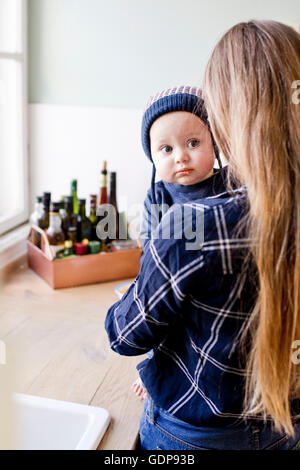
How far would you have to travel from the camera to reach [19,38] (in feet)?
5.98

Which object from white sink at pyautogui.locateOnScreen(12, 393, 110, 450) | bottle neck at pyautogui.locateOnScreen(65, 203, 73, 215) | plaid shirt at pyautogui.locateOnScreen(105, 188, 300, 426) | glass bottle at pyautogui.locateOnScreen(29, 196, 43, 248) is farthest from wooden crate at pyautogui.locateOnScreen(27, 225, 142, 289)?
plaid shirt at pyautogui.locateOnScreen(105, 188, 300, 426)

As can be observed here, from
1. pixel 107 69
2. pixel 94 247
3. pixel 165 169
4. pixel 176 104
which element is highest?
pixel 107 69

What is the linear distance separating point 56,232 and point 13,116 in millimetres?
588

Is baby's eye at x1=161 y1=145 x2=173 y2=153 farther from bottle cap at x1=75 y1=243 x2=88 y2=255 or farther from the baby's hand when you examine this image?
bottle cap at x1=75 y1=243 x2=88 y2=255

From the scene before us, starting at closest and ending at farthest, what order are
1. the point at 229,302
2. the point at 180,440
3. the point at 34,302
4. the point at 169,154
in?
the point at 229,302
the point at 180,440
the point at 169,154
the point at 34,302

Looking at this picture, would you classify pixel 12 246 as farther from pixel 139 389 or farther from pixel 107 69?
pixel 139 389

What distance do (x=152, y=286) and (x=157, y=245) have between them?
0.06 m

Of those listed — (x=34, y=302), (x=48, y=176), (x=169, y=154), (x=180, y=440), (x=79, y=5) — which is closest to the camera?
(x=180, y=440)

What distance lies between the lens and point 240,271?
0.62 m

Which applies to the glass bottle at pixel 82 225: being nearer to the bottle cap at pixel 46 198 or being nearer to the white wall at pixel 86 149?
the bottle cap at pixel 46 198

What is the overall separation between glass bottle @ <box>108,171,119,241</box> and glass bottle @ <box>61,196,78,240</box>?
0.47 feet

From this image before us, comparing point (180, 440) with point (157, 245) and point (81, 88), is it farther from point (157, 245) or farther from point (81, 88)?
point (81, 88)

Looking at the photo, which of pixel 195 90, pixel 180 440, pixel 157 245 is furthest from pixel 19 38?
pixel 180 440

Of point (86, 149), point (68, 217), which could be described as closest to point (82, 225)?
point (68, 217)
